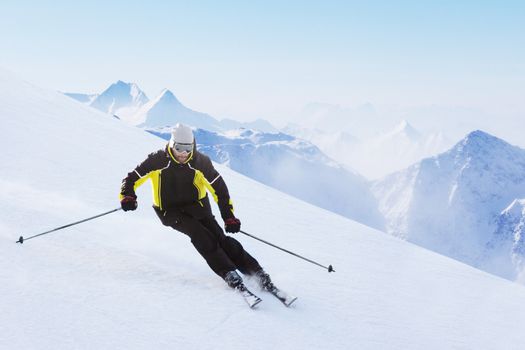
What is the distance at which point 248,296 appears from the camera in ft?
14.3

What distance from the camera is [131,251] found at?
5.21 meters

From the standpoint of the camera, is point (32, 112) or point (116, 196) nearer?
point (116, 196)

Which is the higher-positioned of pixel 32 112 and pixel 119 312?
pixel 32 112

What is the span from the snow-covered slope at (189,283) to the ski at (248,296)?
0.10 metres

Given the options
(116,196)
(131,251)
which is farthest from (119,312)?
(116,196)

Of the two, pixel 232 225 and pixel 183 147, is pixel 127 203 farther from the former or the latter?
pixel 232 225

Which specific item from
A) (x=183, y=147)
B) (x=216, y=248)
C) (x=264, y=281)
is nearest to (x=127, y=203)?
(x=183, y=147)

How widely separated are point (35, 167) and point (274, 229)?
4003mm

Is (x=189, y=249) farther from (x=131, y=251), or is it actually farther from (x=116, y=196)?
(x=116, y=196)

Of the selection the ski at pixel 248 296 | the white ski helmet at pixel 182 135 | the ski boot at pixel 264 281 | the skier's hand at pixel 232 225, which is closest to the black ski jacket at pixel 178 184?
the skier's hand at pixel 232 225

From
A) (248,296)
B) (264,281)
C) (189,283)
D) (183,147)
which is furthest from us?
(183,147)

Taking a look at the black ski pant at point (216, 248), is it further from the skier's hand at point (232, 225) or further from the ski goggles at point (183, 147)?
the ski goggles at point (183, 147)

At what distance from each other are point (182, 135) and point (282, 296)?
1.94 m

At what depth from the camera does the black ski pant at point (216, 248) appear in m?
4.77
